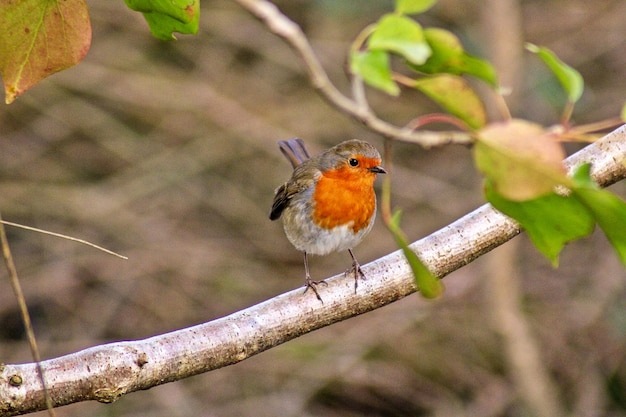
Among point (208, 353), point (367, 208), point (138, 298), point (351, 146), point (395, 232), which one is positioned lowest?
point (395, 232)

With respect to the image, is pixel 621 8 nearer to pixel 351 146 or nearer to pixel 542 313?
pixel 542 313

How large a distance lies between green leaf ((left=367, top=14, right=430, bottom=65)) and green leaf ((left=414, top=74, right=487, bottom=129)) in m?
0.03

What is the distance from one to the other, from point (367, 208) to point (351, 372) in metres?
3.16

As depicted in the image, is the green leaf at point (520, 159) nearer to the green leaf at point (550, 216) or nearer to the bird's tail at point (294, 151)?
the green leaf at point (550, 216)

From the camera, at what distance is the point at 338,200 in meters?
3.30

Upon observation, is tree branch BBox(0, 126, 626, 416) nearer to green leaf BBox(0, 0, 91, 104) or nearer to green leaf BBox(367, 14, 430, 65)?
green leaf BBox(0, 0, 91, 104)

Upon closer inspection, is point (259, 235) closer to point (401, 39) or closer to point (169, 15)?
point (169, 15)

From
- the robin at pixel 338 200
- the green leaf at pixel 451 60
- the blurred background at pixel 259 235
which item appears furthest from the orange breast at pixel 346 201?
the blurred background at pixel 259 235

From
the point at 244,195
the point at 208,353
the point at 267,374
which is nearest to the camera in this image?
the point at 208,353

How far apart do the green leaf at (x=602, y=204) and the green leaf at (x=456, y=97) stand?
0.13 m

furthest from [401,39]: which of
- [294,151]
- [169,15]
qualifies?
[294,151]

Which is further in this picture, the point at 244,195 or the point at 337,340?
the point at 244,195

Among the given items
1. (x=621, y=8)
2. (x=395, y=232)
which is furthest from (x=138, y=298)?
(x=395, y=232)

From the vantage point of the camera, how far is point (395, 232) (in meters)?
1.03
